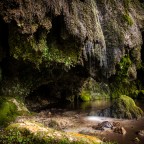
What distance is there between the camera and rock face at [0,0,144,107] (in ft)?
48.8

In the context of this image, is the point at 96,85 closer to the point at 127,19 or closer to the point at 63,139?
the point at 127,19

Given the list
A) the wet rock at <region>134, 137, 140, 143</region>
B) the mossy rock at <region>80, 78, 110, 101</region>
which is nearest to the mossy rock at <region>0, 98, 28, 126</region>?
the wet rock at <region>134, 137, 140, 143</region>

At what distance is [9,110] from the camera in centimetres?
1551

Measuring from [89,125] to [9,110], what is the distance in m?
5.08

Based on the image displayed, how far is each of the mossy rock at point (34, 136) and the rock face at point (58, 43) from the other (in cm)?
555

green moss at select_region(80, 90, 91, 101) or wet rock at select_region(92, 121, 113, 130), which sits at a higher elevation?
green moss at select_region(80, 90, 91, 101)

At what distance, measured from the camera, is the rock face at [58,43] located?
14.9 meters

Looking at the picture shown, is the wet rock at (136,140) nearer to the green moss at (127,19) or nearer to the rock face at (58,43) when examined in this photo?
the rock face at (58,43)

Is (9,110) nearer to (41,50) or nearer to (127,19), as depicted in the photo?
(41,50)

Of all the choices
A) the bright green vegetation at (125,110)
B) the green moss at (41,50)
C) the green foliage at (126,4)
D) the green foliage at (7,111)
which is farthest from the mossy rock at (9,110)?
the green foliage at (126,4)

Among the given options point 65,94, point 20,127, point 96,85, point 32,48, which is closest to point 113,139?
point 20,127

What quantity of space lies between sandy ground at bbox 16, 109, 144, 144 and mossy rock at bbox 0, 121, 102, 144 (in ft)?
10.1

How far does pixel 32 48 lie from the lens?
1549cm

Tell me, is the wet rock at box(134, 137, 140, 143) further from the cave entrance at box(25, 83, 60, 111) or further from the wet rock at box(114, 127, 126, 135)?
the cave entrance at box(25, 83, 60, 111)
